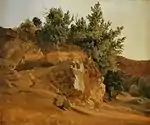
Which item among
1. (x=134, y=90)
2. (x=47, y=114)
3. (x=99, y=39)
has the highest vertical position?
(x=99, y=39)

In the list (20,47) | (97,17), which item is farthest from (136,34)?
(20,47)

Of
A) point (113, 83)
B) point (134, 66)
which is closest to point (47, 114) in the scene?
point (113, 83)

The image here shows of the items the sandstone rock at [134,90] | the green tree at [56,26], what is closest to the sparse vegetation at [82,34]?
the green tree at [56,26]

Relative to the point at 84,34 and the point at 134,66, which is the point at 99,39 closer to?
the point at 84,34

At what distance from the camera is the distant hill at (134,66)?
1.54 metres

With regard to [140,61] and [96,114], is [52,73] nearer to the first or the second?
[96,114]

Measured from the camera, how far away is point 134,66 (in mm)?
1564

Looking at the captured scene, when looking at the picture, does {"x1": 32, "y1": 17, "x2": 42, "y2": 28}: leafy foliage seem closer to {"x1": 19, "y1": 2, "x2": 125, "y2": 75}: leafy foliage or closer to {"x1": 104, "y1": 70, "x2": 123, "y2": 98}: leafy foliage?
{"x1": 19, "y1": 2, "x2": 125, "y2": 75}: leafy foliage

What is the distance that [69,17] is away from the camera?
1.50 meters

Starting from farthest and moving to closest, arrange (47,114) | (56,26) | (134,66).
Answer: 1. (134,66)
2. (56,26)
3. (47,114)

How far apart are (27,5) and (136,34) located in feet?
1.86

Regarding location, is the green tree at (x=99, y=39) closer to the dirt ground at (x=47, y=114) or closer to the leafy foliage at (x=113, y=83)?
the leafy foliage at (x=113, y=83)

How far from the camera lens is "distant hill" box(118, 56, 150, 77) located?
1.54 m

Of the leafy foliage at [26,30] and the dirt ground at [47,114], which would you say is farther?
the leafy foliage at [26,30]
